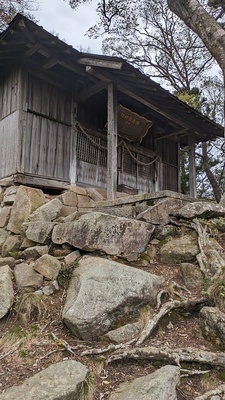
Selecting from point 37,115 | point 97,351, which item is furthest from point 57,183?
point 97,351

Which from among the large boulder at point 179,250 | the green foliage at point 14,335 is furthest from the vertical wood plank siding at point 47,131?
the green foliage at point 14,335

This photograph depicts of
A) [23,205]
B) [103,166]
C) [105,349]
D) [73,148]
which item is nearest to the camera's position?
[105,349]

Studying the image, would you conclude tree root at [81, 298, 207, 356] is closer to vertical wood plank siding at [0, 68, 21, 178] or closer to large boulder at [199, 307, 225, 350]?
large boulder at [199, 307, 225, 350]

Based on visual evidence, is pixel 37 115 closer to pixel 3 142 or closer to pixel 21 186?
pixel 3 142

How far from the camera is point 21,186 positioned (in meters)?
6.35

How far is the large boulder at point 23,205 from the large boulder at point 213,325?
3.63 metres

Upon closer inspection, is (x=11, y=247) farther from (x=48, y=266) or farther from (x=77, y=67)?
(x=77, y=67)

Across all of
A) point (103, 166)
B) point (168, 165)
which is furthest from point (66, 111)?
point (168, 165)

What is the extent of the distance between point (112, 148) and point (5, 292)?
3865 millimetres

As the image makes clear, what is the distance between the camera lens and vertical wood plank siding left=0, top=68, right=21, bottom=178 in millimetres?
6770

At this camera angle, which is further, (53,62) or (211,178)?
(211,178)

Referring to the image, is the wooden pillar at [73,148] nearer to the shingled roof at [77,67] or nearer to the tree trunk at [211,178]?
the shingled roof at [77,67]

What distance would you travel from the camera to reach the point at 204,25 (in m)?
7.02

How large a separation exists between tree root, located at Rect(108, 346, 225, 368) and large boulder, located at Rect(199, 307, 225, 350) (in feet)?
0.57
